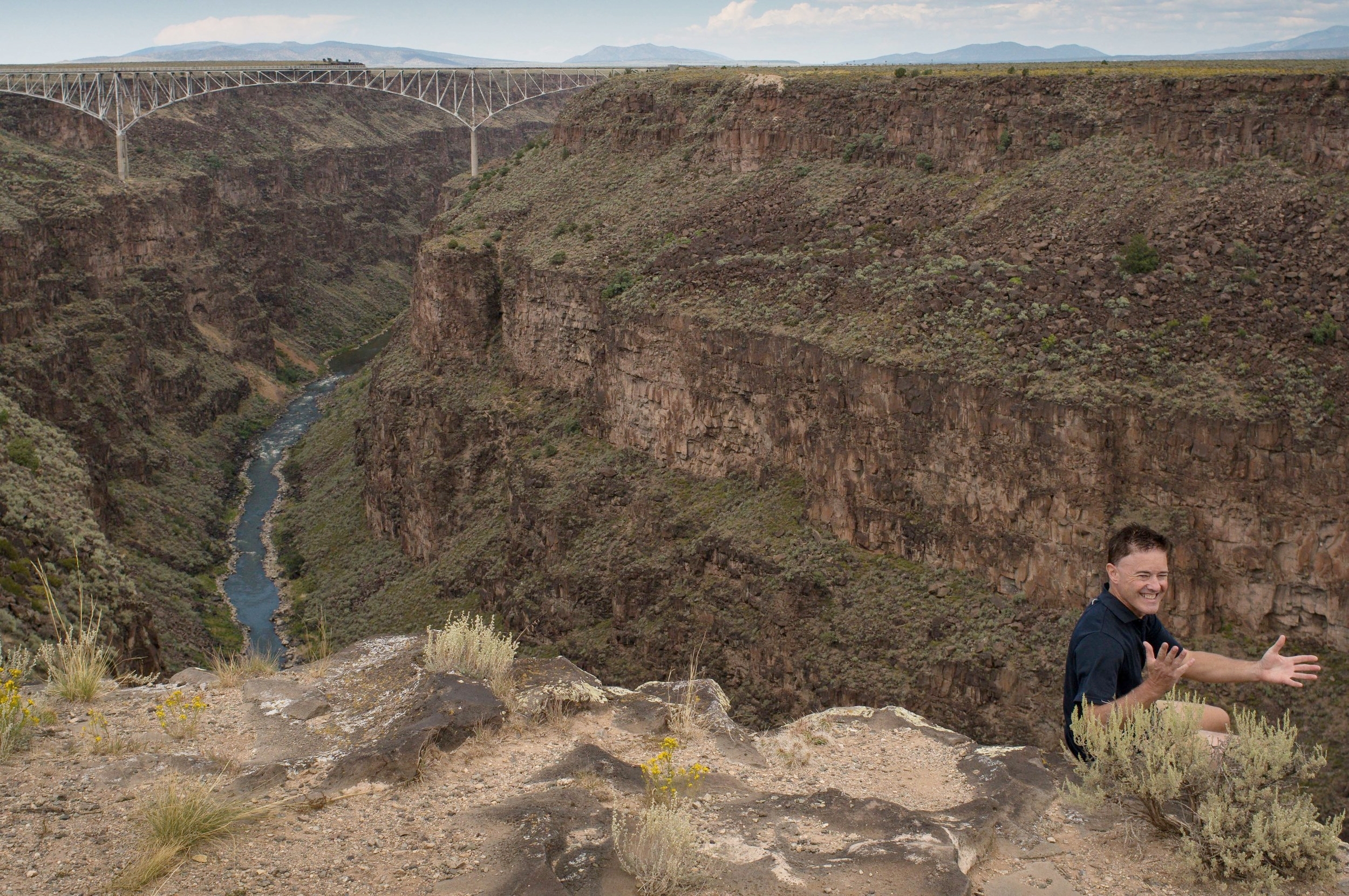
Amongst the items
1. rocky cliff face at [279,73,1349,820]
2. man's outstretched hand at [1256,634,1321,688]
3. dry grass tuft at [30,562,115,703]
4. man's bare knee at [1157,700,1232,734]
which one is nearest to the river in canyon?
rocky cliff face at [279,73,1349,820]

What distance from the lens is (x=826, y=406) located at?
42750mm

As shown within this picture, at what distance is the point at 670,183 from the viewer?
191 feet

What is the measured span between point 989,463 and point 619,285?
19.7 meters

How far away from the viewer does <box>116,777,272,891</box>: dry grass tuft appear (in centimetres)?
1080

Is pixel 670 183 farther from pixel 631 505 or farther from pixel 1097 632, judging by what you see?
pixel 1097 632

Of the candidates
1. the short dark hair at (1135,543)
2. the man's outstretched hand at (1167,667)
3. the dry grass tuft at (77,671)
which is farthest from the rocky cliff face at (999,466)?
the dry grass tuft at (77,671)

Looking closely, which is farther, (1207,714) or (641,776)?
(641,776)

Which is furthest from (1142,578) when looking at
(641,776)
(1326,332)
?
(1326,332)

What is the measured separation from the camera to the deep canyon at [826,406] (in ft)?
115

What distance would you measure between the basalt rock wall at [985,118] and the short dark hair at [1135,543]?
3361 cm

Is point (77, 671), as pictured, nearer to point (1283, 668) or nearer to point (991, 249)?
point (1283, 668)

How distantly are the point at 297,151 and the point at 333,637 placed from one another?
85.2 meters

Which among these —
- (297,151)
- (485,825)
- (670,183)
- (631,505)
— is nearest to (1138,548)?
(485,825)

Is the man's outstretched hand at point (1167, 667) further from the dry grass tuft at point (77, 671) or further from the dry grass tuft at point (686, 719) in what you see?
the dry grass tuft at point (77, 671)
